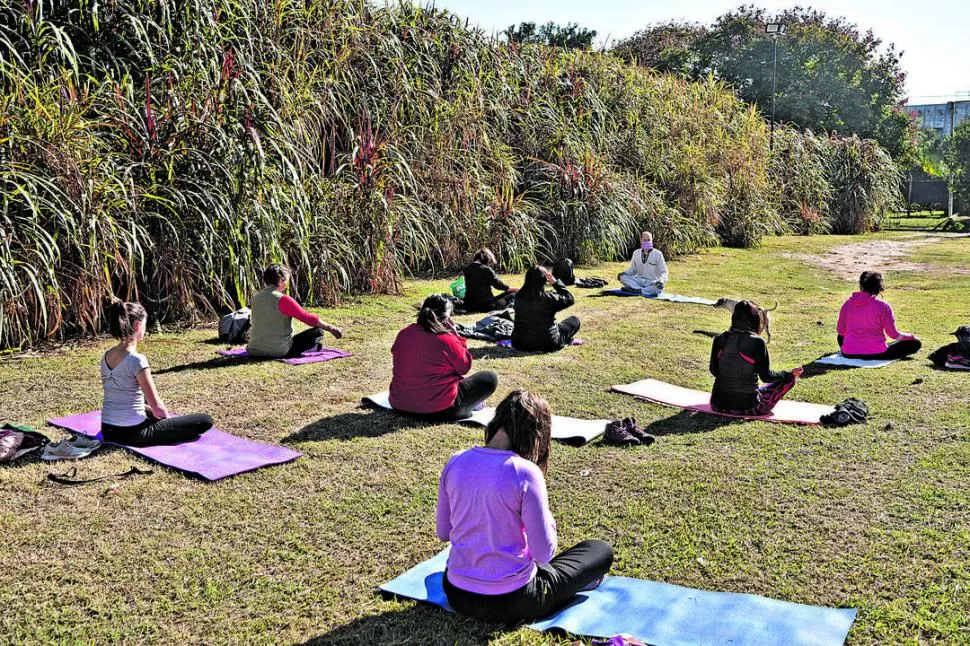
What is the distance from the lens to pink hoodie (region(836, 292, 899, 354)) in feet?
27.2

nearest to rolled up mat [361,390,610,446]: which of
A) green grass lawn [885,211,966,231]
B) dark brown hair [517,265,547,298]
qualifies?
dark brown hair [517,265,547,298]

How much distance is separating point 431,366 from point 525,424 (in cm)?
296

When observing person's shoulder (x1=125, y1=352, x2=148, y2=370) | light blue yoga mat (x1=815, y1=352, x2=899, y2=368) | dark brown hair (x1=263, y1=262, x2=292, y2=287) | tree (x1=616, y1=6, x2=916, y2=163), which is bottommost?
light blue yoga mat (x1=815, y1=352, x2=899, y2=368)

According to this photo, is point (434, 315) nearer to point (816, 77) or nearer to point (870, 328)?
point (870, 328)

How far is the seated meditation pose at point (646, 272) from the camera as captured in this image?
12531mm

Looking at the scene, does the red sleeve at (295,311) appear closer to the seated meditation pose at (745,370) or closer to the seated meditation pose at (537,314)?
the seated meditation pose at (537,314)

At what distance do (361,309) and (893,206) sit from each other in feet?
75.9

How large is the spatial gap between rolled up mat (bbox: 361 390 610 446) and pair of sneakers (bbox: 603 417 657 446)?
0.12 metres

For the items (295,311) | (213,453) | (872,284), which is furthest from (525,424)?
(872,284)

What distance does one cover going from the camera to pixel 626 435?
5.80 meters

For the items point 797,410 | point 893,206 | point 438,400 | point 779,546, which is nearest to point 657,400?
point 797,410

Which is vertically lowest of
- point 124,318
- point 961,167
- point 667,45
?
point 124,318

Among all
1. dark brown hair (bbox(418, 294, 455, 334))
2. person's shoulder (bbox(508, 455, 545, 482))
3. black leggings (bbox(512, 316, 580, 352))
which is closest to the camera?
person's shoulder (bbox(508, 455, 545, 482))

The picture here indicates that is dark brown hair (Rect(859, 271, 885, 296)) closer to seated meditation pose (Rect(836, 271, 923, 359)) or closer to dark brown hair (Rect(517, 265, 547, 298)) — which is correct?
seated meditation pose (Rect(836, 271, 923, 359))
